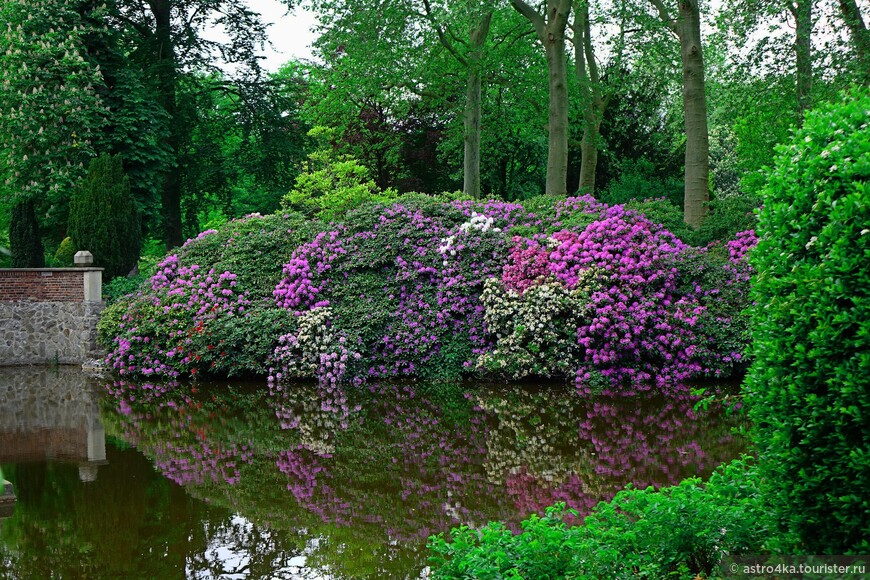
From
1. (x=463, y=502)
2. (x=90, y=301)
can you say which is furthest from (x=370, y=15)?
(x=463, y=502)

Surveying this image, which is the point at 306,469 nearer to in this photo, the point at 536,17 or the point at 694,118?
the point at 694,118

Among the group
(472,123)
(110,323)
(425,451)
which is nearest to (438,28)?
(472,123)

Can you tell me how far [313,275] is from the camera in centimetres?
1320

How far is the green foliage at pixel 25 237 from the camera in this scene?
20969 millimetres

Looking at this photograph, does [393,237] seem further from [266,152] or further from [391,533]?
[266,152]

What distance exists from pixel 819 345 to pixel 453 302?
9.45m

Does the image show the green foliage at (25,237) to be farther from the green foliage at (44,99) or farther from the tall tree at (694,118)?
the tall tree at (694,118)

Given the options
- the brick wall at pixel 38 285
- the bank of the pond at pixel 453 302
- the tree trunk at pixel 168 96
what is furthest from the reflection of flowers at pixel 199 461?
the tree trunk at pixel 168 96

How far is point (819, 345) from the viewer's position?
3.08 metres

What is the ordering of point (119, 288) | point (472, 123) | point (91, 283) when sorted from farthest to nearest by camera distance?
1. point (472, 123)
2. point (119, 288)
3. point (91, 283)

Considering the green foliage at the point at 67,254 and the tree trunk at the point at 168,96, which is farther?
the tree trunk at the point at 168,96

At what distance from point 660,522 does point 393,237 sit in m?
9.65

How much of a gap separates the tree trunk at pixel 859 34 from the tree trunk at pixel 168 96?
16340 mm

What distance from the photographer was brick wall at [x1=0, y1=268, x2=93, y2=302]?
49.2 ft
